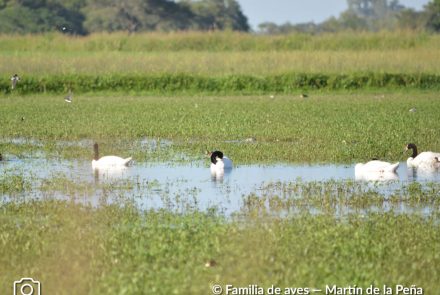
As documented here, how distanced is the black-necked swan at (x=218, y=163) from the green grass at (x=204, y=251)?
3046mm

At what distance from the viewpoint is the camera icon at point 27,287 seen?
24.8 ft

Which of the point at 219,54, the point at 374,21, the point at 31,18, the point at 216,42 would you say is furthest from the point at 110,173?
the point at 374,21

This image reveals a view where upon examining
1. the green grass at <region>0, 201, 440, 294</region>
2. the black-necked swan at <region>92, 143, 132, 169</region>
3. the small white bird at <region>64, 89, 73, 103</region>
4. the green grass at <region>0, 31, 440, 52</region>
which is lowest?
the small white bird at <region>64, 89, 73, 103</region>

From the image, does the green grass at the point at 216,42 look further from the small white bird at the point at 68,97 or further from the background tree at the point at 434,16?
the background tree at the point at 434,16

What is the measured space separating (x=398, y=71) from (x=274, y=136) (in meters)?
12.5

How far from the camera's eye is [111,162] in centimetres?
1391

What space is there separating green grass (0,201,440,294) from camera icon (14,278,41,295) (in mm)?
68

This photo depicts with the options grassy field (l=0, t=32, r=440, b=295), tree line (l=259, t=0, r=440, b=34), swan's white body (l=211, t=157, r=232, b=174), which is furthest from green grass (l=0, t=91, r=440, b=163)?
tree line (l=259, t=0, r=440, b=34)

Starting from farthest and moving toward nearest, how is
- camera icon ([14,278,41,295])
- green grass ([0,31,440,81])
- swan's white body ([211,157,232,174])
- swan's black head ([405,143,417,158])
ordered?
green grass ([0,31,440,81]), swan's black head ([405,143,417,158]), swan's white body ([211,157,232,174]), camera icon ([14,278,41,295])

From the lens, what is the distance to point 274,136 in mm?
17328

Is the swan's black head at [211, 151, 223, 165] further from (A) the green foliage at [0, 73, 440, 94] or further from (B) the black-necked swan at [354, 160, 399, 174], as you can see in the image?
(A) the green foliage at [0, 73, 440, 94]

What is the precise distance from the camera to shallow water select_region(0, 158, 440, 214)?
11.5 metres

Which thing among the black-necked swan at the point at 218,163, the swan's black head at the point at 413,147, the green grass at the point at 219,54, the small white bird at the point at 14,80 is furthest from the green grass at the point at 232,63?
the black-necked swan at the point at 218,163

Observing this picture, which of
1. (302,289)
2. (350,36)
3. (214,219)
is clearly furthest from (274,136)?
(350,36)
